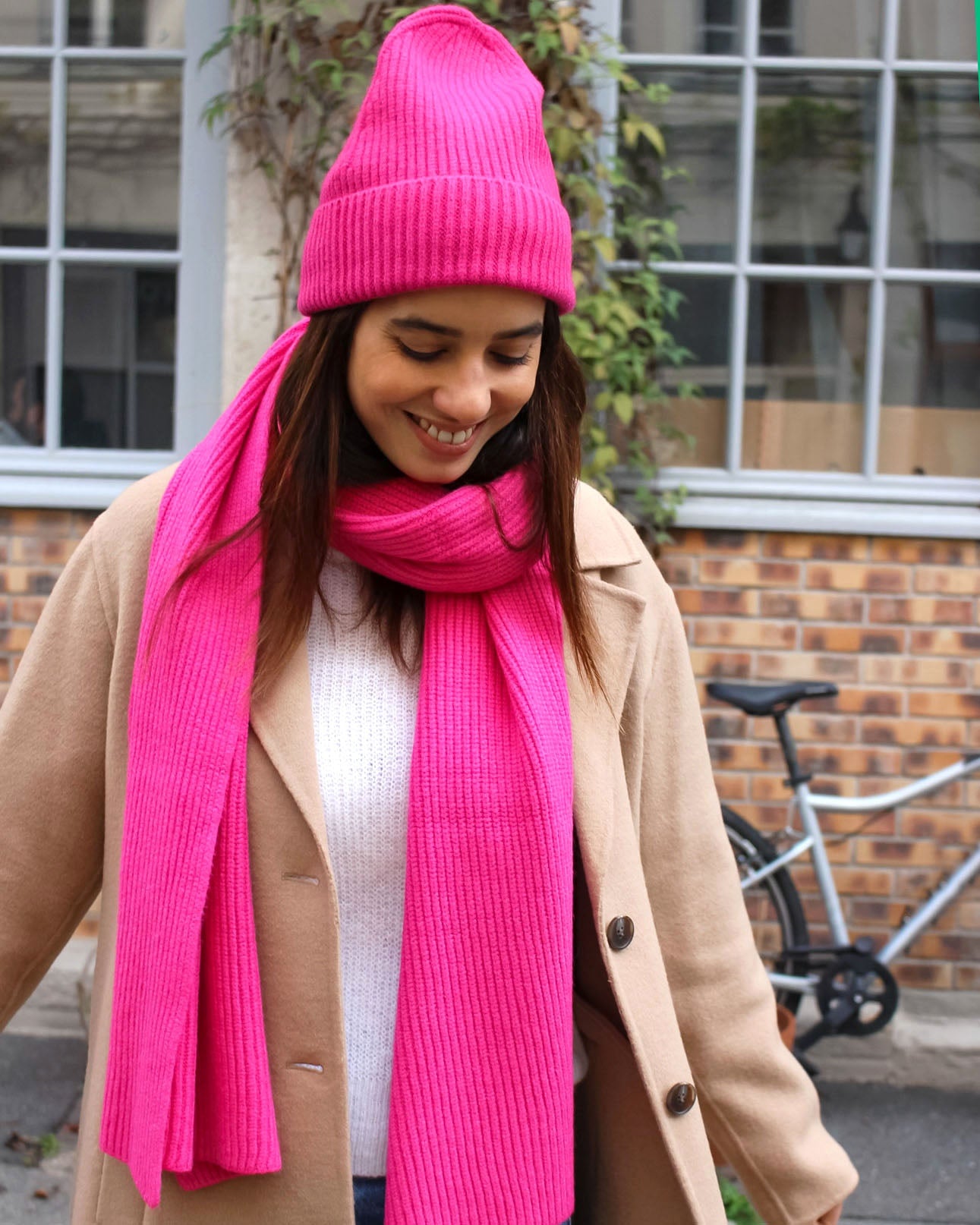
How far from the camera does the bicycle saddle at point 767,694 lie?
3570 millimetres

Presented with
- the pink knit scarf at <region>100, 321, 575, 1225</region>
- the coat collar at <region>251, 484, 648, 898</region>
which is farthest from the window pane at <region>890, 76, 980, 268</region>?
the pink knit scarf at <region>100, 321, 575, 1225</region>

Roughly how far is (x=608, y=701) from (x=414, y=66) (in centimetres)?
75

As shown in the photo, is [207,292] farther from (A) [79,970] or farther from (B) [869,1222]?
(B) [869,1222]

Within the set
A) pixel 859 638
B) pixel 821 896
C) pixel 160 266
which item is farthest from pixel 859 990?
pixel 160 266

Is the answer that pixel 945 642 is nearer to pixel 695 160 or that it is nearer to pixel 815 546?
pixel 815 546

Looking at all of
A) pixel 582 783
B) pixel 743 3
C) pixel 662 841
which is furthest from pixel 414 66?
pixel 743 3

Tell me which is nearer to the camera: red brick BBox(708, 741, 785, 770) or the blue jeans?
the blue jeans

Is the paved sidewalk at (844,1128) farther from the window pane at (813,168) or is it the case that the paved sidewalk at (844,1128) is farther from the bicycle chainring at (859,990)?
the window pane at (813,168)

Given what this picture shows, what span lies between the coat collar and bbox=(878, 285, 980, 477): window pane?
2573 millimetres

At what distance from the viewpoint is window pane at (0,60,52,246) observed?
4012mm

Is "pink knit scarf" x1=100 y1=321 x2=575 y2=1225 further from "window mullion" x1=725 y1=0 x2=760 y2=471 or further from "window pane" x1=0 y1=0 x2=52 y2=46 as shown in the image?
"window pane" x1=0 y1=0 x2=52 y2=46

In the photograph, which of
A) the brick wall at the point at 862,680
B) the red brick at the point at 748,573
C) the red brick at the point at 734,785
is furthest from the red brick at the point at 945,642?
the red brick at the point at 734,785

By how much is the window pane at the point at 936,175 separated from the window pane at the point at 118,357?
7.25ft

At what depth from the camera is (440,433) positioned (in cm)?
148
